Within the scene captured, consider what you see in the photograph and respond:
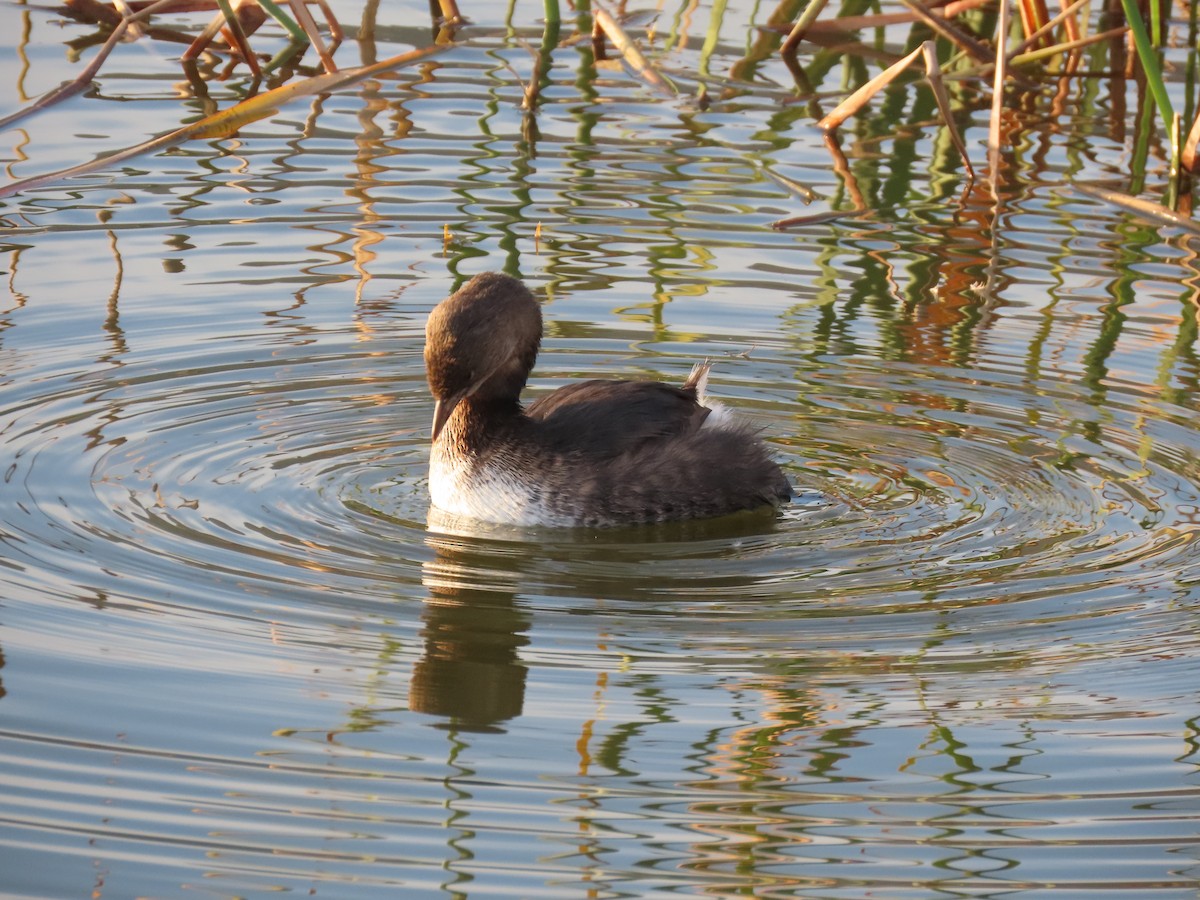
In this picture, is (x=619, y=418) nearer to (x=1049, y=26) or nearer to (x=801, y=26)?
(x=1049, y=26)

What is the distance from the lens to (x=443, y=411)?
740cm

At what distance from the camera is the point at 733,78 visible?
1397cm

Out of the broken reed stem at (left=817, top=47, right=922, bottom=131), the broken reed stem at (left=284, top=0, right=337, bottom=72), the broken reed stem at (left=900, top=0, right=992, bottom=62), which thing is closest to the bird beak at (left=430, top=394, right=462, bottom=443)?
the broken reed stem at (left=284, top=0, right=337, bottom=72)

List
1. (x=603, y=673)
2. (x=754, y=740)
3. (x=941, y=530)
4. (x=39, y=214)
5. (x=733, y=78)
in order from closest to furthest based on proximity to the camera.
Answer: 1. (x=754, y=740)
2. (x=603, y=673)
3. (x=941, y=530)
4. (x=39, y=214)
5. (x=733, y=78)

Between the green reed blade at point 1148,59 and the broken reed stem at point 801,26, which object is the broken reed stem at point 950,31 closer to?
the broken reed stem at point 801,26

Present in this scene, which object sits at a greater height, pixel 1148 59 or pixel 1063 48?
pixel 1148 59

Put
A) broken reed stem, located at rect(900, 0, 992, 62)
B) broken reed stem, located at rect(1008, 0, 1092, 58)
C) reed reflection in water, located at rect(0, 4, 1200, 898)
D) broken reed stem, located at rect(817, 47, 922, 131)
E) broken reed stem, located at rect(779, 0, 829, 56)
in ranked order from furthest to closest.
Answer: broken reed stem, located at rect(779, 0, 829, 56), broken reed stem, located at rect(1008, 0, 1092, 58), broken reed stem, located at rect(900, 0, 992, 62), broken reed stem, located at rect(817, 47, 922, 131), reed reflection in water, located at rect(0, 4, 1200, 898)

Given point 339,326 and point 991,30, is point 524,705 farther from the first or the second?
point 991,30

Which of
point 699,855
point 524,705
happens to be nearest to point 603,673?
point 524,705

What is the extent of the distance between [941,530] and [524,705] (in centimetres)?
225

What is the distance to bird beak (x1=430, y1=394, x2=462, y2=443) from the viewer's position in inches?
289

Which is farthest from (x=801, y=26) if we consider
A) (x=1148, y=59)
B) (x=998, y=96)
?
(x=1148, y=59)

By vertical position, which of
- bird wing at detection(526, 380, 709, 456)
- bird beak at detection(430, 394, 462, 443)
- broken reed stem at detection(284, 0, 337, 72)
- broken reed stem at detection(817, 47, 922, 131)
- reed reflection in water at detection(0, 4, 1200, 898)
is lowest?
reed reflection in water at detection(0, 4, 1200, 898)

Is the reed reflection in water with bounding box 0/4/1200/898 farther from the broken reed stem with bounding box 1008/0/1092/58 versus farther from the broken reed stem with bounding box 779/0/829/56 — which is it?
the broken reed stem with bounding box 779/0/829/56
